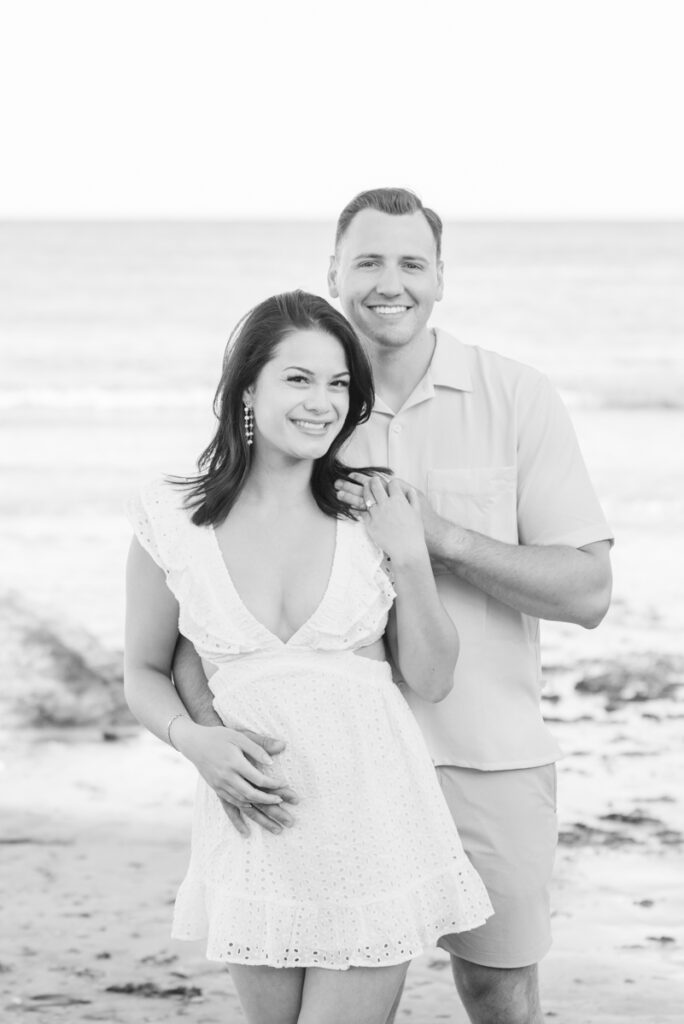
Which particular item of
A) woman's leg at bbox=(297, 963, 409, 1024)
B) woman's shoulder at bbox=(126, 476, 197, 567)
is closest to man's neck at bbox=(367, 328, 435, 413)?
woman's shoulder at bbox=(126, 476, 197, 567)

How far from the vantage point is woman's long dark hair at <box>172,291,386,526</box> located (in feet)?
8.48

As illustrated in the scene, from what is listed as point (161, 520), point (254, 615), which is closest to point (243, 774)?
point (254, 615)

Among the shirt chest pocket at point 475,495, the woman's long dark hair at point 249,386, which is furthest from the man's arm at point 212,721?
the shirt chest pocket at point 475,495

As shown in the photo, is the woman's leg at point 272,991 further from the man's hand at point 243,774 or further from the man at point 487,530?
the man at point 487,530

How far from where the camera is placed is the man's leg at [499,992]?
2.93 m

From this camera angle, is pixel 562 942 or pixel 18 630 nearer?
pixel 562 942

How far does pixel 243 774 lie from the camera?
2389mm

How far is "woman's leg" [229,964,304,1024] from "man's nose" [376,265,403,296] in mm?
1418

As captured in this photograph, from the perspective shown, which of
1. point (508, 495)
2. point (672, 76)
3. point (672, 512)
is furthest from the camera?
point (672, 76)

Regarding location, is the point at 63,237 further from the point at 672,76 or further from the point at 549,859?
the point at 549,859

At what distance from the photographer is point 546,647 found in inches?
328

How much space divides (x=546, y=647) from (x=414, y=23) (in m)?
21.6

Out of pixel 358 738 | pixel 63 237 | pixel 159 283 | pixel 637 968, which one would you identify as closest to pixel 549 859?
pixel 358 738

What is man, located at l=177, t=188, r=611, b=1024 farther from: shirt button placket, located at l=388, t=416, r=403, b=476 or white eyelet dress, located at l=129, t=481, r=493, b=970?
white eyelet dress, located at l=129, t=481, r=493, b=970
